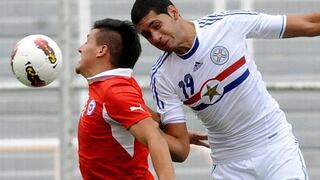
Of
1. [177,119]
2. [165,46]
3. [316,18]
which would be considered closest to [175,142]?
[177,119]

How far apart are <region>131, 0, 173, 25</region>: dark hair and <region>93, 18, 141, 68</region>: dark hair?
6.4 inches

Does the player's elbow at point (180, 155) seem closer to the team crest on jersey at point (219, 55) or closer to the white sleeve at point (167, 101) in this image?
the white sleeve at point (167, 101)

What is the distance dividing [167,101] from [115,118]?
49cm

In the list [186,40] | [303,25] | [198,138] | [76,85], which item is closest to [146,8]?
[186,40]

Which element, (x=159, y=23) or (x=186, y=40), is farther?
(x=186, y=40)

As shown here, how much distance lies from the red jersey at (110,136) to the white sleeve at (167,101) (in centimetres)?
22

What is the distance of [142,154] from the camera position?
616 centimetres

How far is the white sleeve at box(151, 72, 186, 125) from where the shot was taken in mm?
6258

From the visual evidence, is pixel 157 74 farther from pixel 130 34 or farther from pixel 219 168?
pixel 219 168

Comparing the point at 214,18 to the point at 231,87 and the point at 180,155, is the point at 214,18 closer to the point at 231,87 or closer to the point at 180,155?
the point at 231,87

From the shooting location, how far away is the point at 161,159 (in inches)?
222

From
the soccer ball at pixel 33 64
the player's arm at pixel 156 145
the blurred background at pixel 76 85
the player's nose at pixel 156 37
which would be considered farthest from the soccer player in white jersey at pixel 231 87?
the blurred background at pixel 76 85

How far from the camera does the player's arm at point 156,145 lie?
18.4 ft

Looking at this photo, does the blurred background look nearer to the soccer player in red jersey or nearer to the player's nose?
the soccer player in red jersey
